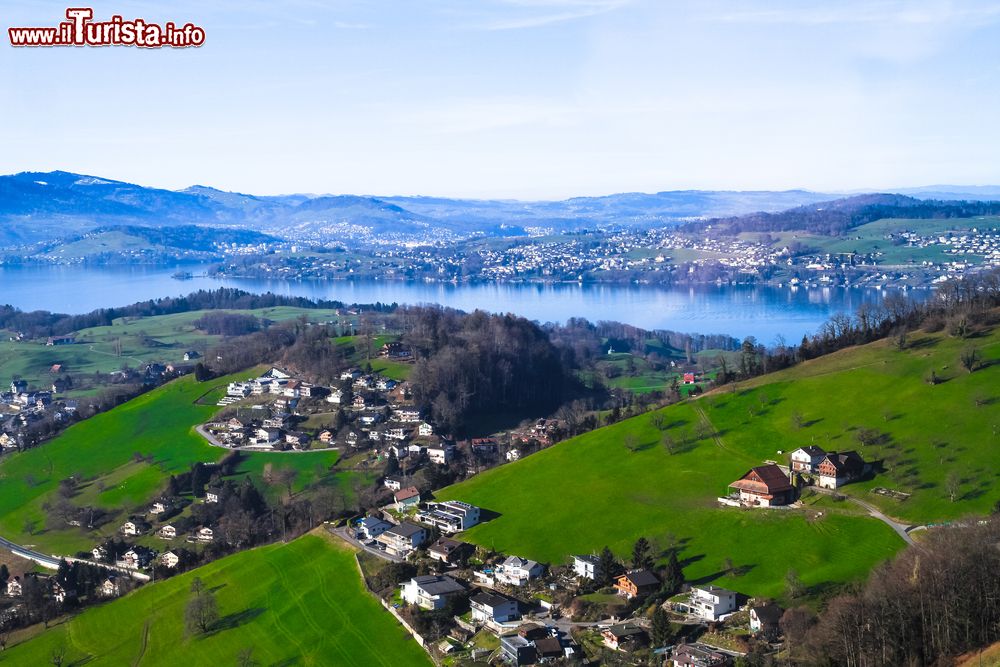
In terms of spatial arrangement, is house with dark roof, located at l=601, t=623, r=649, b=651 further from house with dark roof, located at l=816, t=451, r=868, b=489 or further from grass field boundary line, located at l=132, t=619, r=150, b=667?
grass field boundary line, located at l=132, t=619, r=150, b=667

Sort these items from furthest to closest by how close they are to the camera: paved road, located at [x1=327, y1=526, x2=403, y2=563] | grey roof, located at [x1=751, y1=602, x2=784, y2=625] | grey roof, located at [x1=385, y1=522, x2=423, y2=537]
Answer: grey roof, located at [x1=385, y1=522, x2=423, y2=537] < paved road, located at [x1=327, y1=526, x2=403, y2=563] < grey roof, located at [x1=751, y1=602, x2=784, y2=625]

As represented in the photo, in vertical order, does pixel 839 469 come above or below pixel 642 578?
above

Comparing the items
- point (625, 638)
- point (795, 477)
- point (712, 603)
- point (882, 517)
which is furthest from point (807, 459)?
point (625, 638)

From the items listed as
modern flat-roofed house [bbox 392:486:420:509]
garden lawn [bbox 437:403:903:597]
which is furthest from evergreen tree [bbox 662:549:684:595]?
modern flat-roofed house [bbox 392:486:420:509]

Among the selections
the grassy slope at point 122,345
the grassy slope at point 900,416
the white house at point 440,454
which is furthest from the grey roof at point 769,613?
the grassy slope at point 122,345

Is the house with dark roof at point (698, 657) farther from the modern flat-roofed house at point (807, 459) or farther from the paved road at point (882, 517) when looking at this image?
the modern flat-roofed house at point (807, 459)

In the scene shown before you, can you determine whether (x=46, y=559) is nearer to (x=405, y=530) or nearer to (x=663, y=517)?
(x=405, y=530)
